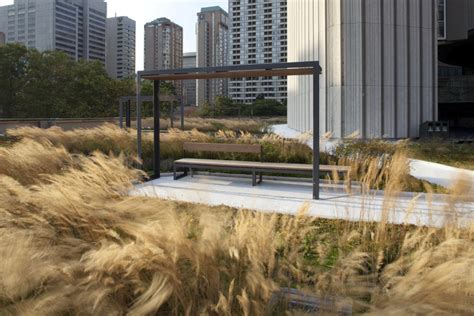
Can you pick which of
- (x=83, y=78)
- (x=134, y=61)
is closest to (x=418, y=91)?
(x=83, y=78)

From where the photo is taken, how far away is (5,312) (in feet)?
8.66

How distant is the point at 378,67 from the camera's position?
20.4m

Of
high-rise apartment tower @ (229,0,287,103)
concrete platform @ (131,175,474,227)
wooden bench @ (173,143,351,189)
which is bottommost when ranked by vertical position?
concrete platform @ (131,175,474,227)

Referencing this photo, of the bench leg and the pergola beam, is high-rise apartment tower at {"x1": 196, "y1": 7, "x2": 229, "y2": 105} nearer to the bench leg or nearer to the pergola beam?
the bench leg

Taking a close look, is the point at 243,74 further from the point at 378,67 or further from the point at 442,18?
the point at 442,18

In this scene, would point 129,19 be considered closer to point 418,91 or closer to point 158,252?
point 418,91

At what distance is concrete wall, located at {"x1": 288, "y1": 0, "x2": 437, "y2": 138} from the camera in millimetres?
20359

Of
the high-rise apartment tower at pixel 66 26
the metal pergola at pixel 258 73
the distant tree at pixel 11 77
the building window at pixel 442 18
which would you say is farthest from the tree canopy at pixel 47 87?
the high-rise apartment tower at pixel 66 26

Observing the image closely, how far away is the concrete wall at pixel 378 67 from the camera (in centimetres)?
2036

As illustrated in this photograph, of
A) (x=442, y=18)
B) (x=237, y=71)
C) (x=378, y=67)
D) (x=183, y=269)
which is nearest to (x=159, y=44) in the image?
(x=442, y=18)

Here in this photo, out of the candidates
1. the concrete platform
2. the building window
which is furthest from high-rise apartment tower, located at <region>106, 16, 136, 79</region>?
the concrete platform

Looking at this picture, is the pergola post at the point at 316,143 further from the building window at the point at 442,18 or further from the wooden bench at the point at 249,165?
the building window at the point at 442,18

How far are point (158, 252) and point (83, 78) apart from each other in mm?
39102

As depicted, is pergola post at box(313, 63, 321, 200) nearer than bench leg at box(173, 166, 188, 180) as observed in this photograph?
Yes
